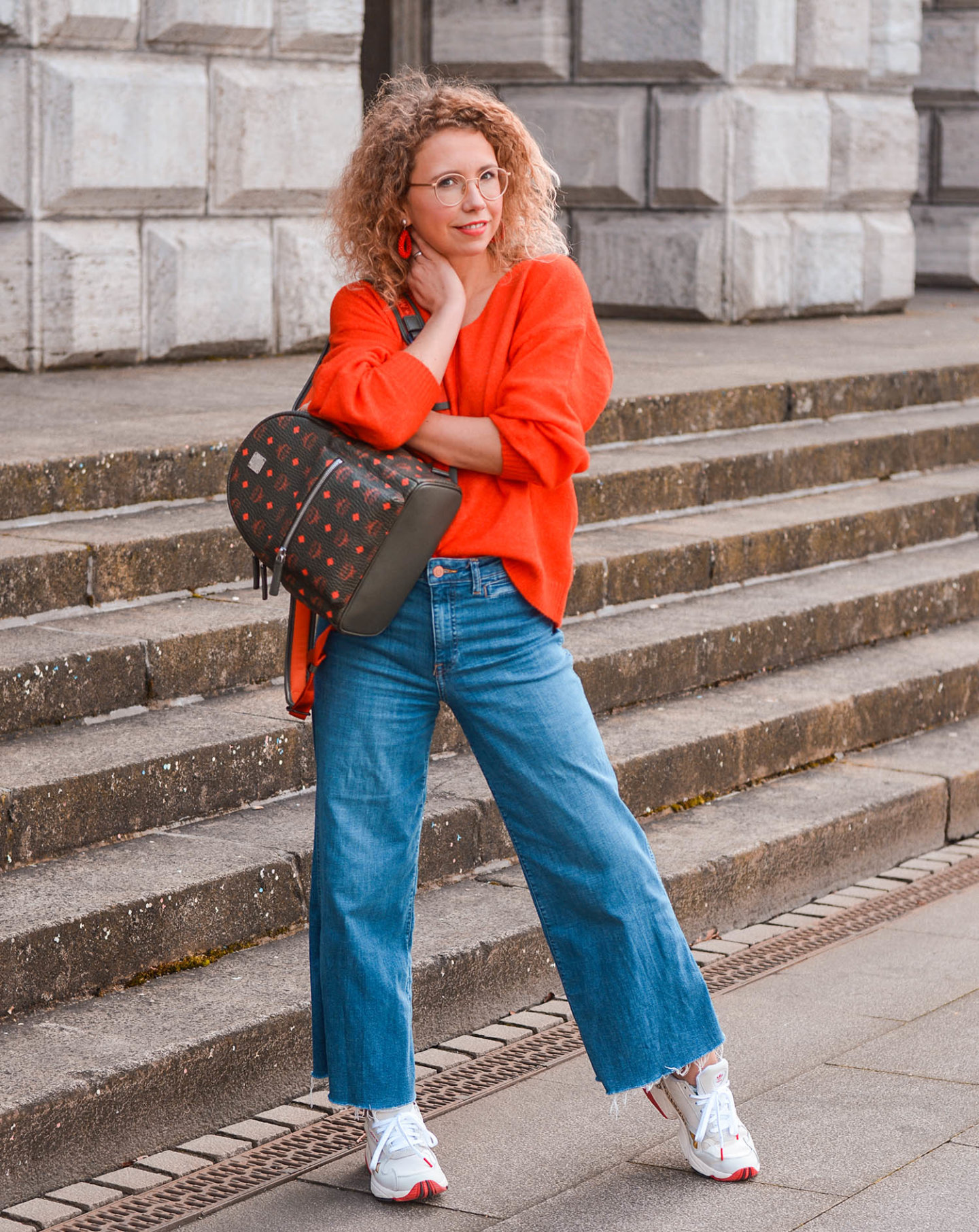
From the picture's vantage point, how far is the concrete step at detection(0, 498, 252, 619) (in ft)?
15.5

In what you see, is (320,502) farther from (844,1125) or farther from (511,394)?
(844,1125)

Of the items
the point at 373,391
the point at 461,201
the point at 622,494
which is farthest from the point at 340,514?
the point at 622,494

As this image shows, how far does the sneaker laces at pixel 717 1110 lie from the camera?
319cm

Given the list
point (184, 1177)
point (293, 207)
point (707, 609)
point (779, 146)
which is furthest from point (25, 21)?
point (184, 1177)

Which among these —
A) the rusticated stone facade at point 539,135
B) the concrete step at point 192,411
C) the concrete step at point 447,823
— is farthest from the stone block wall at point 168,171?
the concrete step at point 447,823

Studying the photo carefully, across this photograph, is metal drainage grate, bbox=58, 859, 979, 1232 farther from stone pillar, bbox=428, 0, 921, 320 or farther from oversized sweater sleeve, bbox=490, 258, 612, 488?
stone pillar, bbox=428, 0, 921, 320

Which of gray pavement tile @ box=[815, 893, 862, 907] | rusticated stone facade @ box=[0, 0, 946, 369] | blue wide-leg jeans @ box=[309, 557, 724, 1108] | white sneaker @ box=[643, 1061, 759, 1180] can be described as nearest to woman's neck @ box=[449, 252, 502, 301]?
blue wide-leg jeans @ box=[309, 557, 724, 1108]

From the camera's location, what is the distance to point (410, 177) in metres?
2.98

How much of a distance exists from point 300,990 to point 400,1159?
607mm

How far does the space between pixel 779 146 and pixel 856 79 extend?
935 millimetres

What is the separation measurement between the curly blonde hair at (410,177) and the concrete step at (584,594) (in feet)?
5.18

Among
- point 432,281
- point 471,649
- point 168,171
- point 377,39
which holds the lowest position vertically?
point 471,649

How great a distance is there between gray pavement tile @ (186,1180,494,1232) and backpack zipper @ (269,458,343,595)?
3.30ft

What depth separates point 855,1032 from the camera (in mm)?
3967
